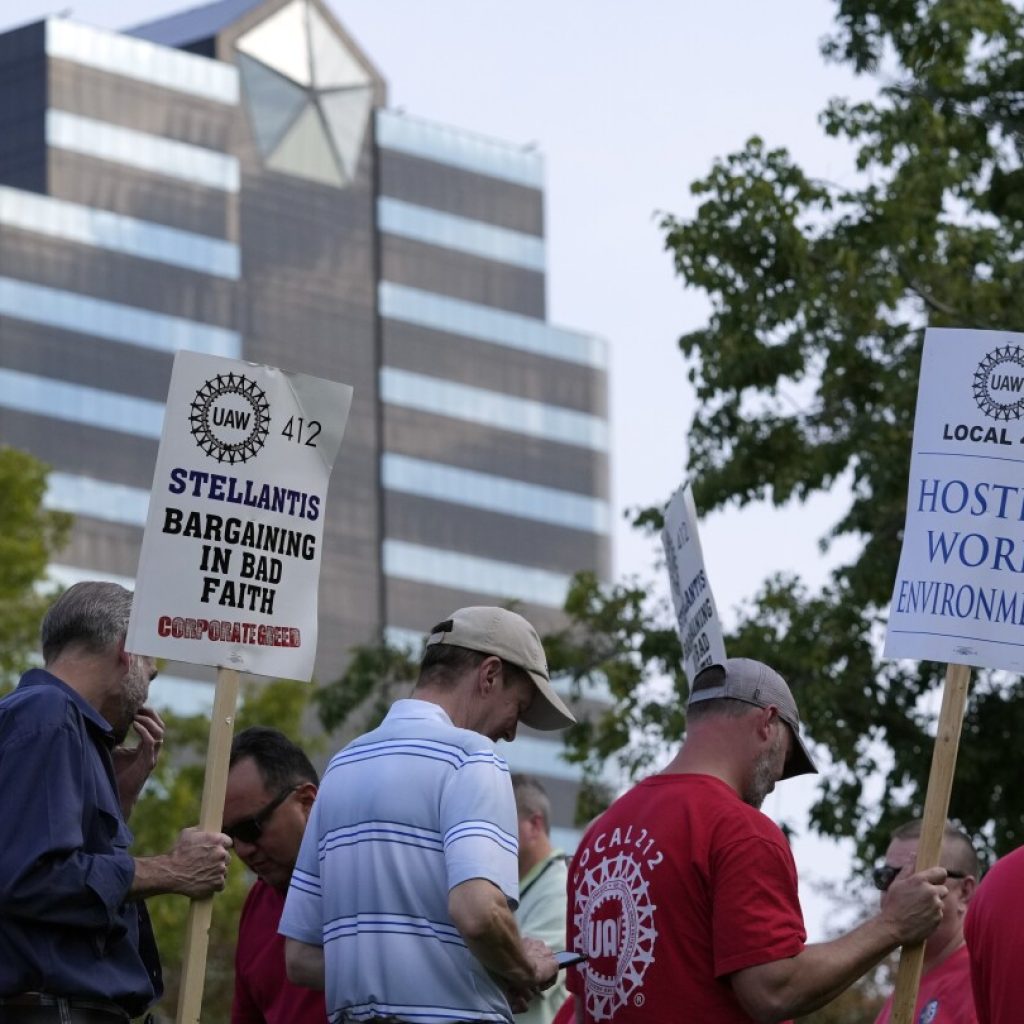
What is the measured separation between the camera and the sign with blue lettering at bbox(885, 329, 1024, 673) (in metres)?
7.08

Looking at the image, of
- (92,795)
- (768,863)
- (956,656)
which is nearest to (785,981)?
(768,863)

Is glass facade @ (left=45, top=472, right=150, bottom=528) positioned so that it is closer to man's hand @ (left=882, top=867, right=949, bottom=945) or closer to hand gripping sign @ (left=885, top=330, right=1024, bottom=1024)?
hand gripping sign @ (left=885, top=330, right=1024, bottom=1024)

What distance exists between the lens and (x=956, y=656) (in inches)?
276

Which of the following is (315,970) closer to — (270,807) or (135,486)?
(270,807)

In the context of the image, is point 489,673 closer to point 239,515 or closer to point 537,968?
point 537,968

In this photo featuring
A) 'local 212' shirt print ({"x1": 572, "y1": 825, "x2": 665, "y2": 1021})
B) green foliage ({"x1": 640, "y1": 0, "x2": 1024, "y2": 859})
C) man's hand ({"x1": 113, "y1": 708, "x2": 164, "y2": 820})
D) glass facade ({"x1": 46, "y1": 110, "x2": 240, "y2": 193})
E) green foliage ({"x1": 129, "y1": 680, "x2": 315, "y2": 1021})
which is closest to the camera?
'local 212' shirt print ({"x1": 572, "y1": 825, "x2": 665, "y2": 1021})

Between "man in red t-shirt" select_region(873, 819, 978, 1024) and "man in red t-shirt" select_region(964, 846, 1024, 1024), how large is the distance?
1168 millimetres

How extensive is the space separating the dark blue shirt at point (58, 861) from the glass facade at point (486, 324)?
8987cm

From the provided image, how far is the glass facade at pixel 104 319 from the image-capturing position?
275ft

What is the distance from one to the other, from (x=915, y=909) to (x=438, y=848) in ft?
3.73

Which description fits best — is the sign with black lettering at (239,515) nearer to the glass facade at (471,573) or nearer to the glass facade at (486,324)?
the glass facade at (471,573)

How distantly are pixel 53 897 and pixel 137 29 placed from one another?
93010 millimetres

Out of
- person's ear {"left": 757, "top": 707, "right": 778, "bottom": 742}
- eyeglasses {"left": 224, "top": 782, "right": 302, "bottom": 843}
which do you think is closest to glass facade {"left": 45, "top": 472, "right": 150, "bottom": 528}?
eyeglasses {"left": 224, "top": 782, "right": 302, "bottom": 843}

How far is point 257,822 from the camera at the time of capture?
7895mm
